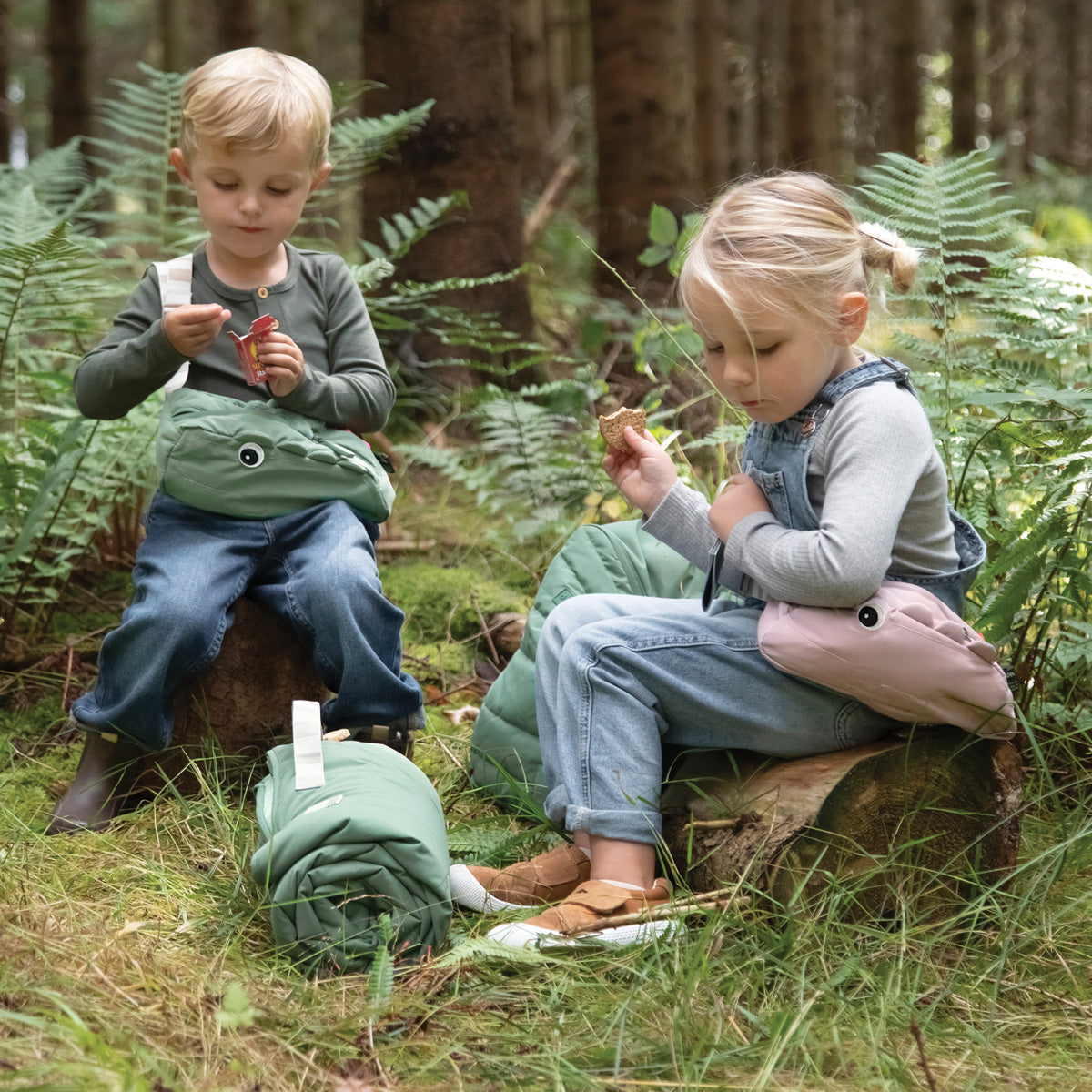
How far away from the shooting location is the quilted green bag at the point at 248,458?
282cm

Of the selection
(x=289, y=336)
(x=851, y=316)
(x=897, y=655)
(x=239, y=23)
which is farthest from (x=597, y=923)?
(x=239, y=23)

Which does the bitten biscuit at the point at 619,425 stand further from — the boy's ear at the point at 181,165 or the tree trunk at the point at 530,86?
the tree trunk at the point at 530,86

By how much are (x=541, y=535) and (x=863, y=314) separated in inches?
80.5

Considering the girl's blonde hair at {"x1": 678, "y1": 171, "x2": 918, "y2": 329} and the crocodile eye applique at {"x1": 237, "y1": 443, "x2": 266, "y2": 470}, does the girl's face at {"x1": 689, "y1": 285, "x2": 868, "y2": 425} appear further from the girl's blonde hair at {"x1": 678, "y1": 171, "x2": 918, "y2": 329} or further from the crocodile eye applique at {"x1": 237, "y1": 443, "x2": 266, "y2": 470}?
the crocodile eye applique at {"x1": 237, "y1": 443, "x2": 266, "y2": 470}

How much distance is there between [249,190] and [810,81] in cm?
953

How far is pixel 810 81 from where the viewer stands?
11055 mm

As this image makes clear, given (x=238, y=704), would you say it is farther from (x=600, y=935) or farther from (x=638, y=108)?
(x=638, y=108)

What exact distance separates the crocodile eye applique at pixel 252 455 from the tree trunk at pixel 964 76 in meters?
10.5

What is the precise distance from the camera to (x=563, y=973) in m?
2.15

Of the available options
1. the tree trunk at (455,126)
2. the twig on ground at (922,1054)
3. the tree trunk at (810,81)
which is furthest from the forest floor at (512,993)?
the tree trunk at (810,81)

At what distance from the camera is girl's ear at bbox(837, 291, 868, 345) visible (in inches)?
91.1

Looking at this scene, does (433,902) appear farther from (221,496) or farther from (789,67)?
(789,67)

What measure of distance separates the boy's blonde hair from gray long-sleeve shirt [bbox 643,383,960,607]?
141cm

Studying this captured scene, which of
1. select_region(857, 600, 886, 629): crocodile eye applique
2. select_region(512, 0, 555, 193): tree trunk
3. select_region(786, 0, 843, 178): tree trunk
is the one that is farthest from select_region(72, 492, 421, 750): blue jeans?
select_region(786, 0, 843, 178): tree trunk
